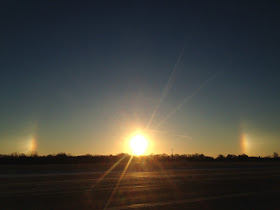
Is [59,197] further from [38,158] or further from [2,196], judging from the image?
[38,158]

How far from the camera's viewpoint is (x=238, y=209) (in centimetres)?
1117

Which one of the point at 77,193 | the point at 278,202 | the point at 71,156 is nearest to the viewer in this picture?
the point at 278,202

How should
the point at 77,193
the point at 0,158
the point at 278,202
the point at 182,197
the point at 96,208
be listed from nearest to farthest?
the point at 96,208 < the point at 278,202 < the point at 182,197 < the point at 77,193 < the point at 0,158

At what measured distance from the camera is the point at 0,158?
180 feet

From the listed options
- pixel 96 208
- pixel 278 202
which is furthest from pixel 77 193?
pixel 278 202

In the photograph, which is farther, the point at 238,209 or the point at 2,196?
the point at 2,196

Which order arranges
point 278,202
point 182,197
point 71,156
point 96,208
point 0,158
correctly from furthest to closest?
point 71,156 → point 0,158 → point 182,197 → point 278,202 → point 96,208

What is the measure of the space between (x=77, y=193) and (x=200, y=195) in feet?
17.8

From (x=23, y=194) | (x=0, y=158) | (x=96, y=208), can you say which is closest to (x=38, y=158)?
(x=0, y=158)

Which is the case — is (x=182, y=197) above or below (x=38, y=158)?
below

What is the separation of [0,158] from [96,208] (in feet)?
162

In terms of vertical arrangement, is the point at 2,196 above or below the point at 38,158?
below

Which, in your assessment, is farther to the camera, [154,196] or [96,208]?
[154,196]

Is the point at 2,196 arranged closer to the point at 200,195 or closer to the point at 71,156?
the point at 200,195
